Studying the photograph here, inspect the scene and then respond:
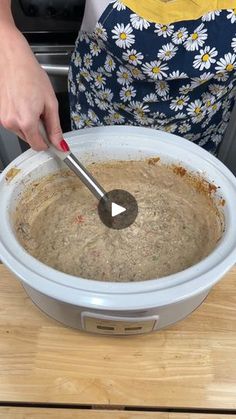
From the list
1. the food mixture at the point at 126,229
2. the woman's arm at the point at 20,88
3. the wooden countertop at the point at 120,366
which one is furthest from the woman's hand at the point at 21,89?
the wooden countertop at the point at 120,366

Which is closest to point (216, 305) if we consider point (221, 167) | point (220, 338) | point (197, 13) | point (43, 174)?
point (220, 338)

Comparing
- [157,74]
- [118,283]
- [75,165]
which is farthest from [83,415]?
[157,74]

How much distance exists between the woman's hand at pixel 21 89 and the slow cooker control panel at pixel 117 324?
0.72 ft

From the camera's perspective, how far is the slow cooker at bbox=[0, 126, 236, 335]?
40cm

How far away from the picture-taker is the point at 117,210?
1.81 ft

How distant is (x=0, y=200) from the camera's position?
0.49m

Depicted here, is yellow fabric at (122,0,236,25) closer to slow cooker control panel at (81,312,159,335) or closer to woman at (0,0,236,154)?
woman at (0,0,236,154)

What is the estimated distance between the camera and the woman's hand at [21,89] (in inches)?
17.1

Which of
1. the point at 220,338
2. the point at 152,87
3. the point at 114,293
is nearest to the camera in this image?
the point at 114,293

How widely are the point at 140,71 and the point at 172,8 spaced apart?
10 cm

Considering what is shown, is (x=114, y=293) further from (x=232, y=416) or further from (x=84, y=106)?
(x=84, y=106)

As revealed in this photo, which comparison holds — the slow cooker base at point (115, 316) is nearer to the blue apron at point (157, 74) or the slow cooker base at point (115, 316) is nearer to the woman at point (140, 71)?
the woman at point (140, 71)

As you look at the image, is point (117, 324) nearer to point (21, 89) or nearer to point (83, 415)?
point (83, 415)

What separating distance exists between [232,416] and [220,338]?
9 centimetres
